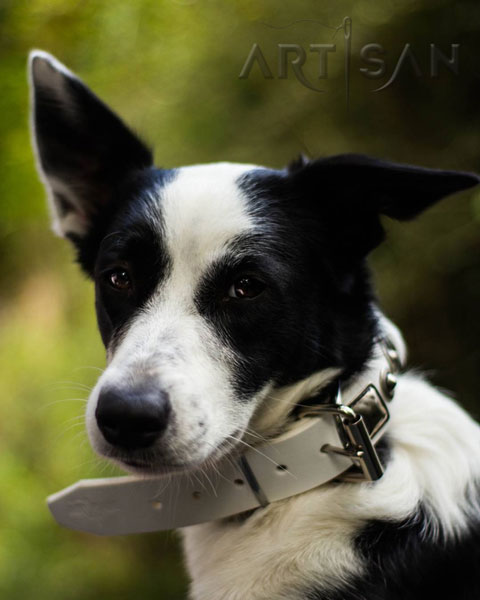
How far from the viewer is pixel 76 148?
193 cm

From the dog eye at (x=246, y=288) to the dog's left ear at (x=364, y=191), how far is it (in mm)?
310

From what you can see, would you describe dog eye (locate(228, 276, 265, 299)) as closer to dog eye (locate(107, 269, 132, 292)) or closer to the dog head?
the dog head

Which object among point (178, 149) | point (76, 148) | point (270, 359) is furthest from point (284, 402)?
point (178, 149)

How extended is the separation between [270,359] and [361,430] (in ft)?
0.99

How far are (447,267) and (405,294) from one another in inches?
10.2

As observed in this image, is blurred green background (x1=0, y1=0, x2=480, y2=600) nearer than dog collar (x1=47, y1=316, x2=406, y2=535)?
No

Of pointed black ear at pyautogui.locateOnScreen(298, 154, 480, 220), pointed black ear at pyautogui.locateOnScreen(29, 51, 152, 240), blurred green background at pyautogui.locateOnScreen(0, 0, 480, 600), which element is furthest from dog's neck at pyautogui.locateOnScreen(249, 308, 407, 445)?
blurred green background at pyautogui.locateOnScreen(0, 0, 480, 600)

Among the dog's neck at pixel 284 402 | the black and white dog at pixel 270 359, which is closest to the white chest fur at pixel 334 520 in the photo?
the black and white dog at pixel 270 359

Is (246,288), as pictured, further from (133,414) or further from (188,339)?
(133,414)

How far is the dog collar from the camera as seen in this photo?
4.80 ft

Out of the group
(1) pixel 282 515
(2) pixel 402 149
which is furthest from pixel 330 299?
(2) pixel 402 149

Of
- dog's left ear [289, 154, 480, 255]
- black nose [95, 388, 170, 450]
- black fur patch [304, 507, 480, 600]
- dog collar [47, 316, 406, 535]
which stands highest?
dog's left ear [289, 154, 480, 255]

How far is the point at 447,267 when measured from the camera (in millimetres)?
3027

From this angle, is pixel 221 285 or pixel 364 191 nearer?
pixel 221 285
